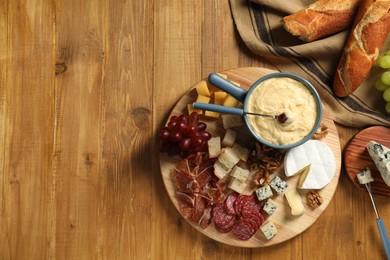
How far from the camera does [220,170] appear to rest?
140 centimetres

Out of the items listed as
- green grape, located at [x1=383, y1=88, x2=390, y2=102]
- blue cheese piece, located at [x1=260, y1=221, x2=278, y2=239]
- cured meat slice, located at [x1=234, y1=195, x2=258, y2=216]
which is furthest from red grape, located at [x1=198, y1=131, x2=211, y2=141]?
green grape, located at [x1=383, y1=88, x2=390, y2=102]

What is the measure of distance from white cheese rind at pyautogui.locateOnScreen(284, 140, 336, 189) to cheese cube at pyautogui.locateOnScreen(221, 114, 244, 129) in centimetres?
18

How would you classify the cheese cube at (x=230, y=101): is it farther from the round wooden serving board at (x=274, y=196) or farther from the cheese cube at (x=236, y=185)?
the cheese cube at (x=236, y=185)

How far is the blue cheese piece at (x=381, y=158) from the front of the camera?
1384 mm

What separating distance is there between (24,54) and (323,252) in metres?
1.26

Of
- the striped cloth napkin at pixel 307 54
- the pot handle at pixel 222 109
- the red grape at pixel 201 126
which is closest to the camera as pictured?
the pot handle at pixel 222 109

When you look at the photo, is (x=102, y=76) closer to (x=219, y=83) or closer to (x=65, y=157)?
(x=65, y=157)

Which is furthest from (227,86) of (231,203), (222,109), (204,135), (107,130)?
(107,130)

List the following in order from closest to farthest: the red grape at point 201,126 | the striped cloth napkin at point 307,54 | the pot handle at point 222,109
A: the pot handle at point 222,109 < the red grape at point 201,126 < the striped cloth napkin at point 307,54

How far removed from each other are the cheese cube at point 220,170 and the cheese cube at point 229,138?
65 millimetres

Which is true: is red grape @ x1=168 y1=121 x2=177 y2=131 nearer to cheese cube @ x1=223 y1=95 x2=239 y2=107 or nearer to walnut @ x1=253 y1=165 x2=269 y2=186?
cheese cube @ x1=223 y1=95 x2=239 y2=107

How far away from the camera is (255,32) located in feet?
4.98

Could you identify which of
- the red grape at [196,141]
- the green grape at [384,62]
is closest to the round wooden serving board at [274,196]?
the red grape at [196,141]

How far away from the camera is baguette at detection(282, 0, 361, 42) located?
1.43 meters
